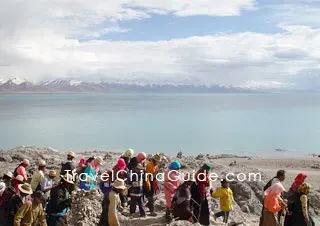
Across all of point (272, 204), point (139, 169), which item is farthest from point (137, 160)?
point (272, 204)

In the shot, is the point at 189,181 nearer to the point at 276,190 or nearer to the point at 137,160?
the point at 276,190

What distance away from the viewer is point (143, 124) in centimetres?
8656

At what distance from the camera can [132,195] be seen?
33.0 feet

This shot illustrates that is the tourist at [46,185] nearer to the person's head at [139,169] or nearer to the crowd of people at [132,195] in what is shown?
the crowd of people at [132,195]

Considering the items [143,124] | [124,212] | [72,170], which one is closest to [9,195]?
[72,170]

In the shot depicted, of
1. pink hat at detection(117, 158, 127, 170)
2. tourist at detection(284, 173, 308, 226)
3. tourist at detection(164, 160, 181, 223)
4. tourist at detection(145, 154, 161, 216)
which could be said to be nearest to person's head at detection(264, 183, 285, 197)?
tourist at detection(284, 173, 308, 226)

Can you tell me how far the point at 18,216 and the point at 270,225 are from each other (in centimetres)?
437

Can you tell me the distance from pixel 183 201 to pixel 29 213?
3034 mm

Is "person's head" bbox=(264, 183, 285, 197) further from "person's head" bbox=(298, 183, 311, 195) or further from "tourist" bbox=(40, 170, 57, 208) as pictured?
"tourist" bbox=(40, 170, 57, 208)

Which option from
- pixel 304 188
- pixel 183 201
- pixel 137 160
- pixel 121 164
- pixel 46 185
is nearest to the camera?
pixel 304 188

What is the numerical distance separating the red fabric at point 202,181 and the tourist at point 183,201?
206mm

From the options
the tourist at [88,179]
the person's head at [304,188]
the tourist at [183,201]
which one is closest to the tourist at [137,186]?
the tourist at [88,179]

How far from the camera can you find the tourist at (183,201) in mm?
8523

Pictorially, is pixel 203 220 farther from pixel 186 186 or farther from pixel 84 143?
pixel 84 143
